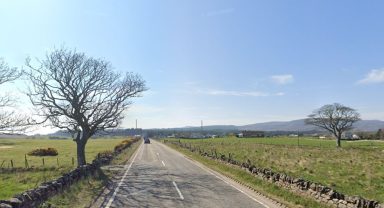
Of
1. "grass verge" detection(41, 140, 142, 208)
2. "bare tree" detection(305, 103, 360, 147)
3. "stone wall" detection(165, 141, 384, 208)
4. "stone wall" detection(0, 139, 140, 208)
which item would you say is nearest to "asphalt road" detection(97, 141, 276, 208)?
"grass verge" detection(41, 140, 142, 208)

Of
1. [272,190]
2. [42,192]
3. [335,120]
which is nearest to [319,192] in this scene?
[272,190]

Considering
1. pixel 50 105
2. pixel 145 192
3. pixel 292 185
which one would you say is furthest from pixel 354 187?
pixel 50 105

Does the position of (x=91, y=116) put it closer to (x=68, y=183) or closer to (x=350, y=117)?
(x=68, y=183)

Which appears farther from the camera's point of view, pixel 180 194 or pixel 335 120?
pixel 335 120

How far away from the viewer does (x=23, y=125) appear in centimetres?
3178

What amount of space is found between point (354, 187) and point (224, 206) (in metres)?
10.6

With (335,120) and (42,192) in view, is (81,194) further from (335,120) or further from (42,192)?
(335,120)

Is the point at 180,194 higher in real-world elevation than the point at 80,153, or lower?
lower

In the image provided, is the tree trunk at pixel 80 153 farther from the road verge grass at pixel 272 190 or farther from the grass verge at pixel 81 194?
the road verge grass at pixel 272 190

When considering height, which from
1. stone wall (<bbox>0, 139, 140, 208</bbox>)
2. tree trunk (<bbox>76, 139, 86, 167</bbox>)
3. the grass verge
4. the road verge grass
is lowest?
the road verge grass

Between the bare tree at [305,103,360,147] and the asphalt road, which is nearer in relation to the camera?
the asphalt road

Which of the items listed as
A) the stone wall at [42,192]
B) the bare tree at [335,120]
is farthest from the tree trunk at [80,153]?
the bare tree at [335,120]

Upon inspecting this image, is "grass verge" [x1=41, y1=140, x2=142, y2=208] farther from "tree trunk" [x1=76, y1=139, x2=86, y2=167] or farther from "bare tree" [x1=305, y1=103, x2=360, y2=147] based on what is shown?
"bare tree" [x1=305, y1=103, x2=360, y2=147]

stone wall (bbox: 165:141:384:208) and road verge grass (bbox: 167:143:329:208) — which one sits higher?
stone wall (bbox: 165:141:384:208)
